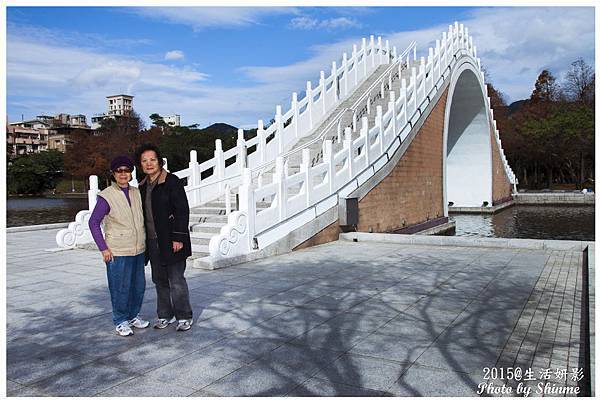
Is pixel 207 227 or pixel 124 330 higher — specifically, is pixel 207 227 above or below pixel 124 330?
above

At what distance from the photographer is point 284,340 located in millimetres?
3834

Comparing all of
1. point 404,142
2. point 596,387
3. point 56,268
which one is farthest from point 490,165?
point 596,387

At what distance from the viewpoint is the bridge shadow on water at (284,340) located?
3043 mm

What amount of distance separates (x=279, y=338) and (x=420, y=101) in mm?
13113

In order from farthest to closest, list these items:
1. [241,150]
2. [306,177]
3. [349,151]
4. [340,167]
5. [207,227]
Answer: [340,167] < [241,150] < [349,151] < [306,177] < [207,227]

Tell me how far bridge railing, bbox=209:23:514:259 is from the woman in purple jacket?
287 centimetres

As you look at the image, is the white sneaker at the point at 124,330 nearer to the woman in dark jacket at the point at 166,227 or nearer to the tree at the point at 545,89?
the woman in dark jacket at the point at 166,227

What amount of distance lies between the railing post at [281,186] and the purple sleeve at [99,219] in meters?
4.63

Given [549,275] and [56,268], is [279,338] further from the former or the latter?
[56,268]

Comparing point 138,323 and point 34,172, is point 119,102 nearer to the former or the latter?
point 34,172

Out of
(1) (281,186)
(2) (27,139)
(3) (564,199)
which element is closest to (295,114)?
(1) (281,186)

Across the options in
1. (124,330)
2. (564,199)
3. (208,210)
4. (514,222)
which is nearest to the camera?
(124,330)

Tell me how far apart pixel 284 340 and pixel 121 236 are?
4.84ft

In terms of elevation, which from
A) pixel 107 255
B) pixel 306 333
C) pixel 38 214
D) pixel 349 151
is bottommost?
pixel 306 333
